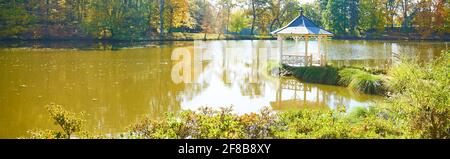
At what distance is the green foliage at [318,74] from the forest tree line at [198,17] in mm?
20075

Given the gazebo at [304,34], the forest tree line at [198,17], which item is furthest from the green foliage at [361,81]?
the forest tree line at [198,17]

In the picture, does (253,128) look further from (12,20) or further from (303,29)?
(12,20)

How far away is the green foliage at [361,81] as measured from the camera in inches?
445

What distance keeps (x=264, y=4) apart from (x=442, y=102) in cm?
3604

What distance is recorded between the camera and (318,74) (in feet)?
43.9

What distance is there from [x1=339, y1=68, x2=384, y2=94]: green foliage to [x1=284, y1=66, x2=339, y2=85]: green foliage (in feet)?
0.87

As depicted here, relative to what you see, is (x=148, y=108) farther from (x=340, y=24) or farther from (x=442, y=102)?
(x=340, y=24)

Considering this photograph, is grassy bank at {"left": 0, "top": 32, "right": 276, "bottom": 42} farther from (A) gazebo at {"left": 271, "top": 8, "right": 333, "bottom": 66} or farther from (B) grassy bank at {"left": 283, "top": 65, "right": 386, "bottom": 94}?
(B) grassy bank at {"left": 283, "top": 65, "right": 386, "bottom": 94}

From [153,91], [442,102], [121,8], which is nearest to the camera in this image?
[442,102]

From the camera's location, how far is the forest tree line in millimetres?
31203

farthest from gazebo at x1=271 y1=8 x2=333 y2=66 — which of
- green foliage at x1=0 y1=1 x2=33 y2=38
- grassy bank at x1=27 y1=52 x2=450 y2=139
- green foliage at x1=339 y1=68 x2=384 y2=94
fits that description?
green foliage at x1=0 y1=1 x2=33 y2=38

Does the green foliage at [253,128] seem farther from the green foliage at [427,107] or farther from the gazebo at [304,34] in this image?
the gazebo at [304,34]

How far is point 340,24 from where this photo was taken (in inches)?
1491
